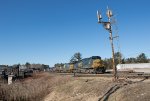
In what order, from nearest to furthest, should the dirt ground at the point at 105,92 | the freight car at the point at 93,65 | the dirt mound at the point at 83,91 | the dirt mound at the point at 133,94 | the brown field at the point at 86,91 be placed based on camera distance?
the dirt mound at the point at 133,94 < the dirt ground at the point at 105,92 < the brown field at the point at 86,91 < the dirt mound at the point at 83,91 < the freight car at the point at 93,65

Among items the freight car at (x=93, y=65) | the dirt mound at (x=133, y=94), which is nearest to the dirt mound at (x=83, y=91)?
the dirt mound at (x=133, y=94)

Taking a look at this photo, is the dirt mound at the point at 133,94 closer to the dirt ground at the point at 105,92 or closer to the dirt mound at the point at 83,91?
the dirt ground at the point at 105,92

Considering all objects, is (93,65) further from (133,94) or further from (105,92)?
(133,94)

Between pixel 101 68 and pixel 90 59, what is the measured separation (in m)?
4.97

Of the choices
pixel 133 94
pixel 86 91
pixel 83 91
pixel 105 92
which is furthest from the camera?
pixel 83 91

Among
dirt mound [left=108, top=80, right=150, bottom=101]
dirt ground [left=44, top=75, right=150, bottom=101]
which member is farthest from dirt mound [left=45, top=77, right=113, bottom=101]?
dirt mound [left=108, top=80, right=150, bottom=101]

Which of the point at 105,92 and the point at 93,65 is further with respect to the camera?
the point at 93,65

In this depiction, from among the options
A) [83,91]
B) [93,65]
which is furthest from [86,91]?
[93,65]

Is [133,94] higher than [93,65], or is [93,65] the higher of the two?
[93,65]

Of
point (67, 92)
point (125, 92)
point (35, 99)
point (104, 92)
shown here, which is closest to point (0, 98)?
point (35, 99)

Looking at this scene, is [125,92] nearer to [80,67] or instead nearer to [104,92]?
[104,92]

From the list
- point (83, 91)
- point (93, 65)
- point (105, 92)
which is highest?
point (93, 65)

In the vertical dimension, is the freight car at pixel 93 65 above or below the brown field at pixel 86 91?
above

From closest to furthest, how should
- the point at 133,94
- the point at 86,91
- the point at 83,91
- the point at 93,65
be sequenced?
the point at 133,94 < the point at 86,91 < the point at 83,91 < the point at 93,65
